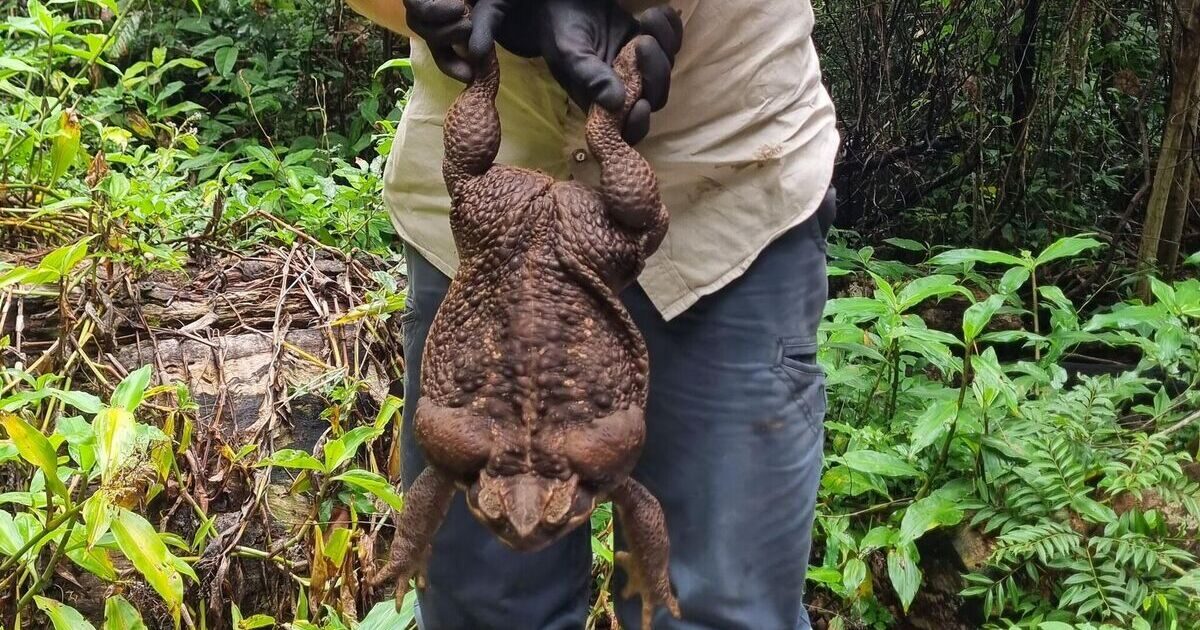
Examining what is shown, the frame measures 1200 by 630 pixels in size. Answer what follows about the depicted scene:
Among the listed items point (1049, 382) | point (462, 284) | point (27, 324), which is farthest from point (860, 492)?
point (27, 324)

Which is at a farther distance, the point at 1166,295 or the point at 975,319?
the point at 1166,295

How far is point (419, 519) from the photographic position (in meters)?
1.03

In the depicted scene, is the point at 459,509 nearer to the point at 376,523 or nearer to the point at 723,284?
the point at 723,284

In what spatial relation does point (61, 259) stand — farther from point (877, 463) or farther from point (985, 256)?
point (985, 256)

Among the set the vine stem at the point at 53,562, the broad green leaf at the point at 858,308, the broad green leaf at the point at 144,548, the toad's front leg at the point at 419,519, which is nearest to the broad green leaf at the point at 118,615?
the vine stem at the point at 53,562

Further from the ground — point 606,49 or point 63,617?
point 606,49

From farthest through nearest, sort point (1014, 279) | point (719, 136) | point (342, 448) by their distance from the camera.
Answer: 1. point (1014, 279)
2. point (342, 448)
3. point (719, 136)

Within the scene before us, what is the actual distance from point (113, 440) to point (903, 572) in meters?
1.57

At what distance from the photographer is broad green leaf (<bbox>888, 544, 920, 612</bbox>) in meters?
2.07

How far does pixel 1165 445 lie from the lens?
2.27 m

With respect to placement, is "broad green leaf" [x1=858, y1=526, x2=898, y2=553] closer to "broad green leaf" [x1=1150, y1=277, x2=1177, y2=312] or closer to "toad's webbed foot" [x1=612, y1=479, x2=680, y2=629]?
"broad green leaf" [x1=1150, y1=277, x2=1177, y2=312]

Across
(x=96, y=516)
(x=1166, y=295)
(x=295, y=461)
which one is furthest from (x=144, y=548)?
(x=1166, y=295)

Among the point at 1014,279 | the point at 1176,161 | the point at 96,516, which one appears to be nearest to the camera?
the point at 96,516

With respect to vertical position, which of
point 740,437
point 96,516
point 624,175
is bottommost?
point 96,516
